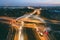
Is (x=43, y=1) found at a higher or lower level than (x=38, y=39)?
higher

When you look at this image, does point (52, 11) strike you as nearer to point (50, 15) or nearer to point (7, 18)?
point (50, 15)

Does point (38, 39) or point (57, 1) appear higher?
point (57, 1)

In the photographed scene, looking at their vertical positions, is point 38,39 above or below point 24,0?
below

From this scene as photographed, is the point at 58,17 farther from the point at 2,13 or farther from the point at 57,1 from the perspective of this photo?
the point at 2,13

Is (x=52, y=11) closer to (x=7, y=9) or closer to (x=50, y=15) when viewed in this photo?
(x=50, y=15)

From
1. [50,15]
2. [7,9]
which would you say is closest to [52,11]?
[50,15]

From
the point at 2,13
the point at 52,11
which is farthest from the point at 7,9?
the point at 52,11

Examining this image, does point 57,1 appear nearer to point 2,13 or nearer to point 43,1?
point 43,1

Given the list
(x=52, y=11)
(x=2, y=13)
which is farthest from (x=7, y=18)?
(x=52, y=11)
